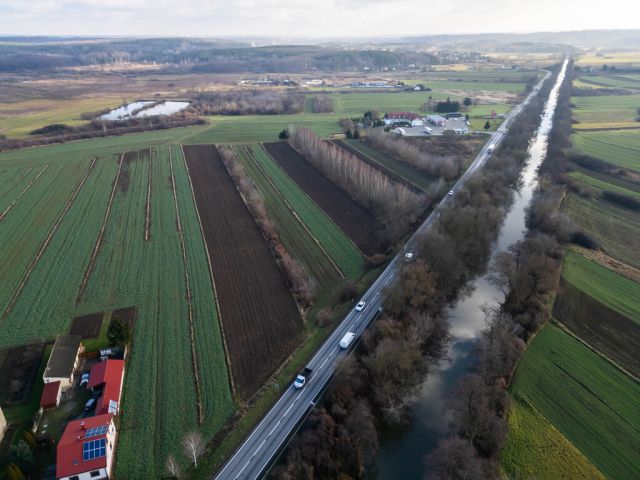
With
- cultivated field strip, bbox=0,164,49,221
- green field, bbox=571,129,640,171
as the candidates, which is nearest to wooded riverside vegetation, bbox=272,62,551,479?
green field, bbox=571,129,640,171

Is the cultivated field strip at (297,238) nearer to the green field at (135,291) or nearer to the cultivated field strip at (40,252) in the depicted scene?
the green field at (135,291)

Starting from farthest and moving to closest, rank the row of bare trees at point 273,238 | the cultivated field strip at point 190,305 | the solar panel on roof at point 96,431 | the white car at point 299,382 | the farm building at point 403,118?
the farm building at point 403,118
the row of bare trees at point 273,238
the white car at point 299,382
the cultivated field strip at point 190,305
the solar panel on roof at point 96,431

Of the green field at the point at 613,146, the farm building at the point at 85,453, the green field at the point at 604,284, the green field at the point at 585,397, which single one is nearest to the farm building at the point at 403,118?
the green field at the point at 613,146

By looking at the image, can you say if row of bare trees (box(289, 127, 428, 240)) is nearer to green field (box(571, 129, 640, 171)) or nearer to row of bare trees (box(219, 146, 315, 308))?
row of bare trees (box(219, 146, 315, 308))

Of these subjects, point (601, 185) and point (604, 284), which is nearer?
point (604, 284)

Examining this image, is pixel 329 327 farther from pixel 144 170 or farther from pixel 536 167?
pixel 536 167

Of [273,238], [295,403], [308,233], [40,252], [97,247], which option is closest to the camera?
[295,403]

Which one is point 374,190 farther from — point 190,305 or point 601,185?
point 601,185

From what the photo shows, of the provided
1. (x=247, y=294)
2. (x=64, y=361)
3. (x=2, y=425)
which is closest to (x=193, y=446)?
(x=2, y=425)
